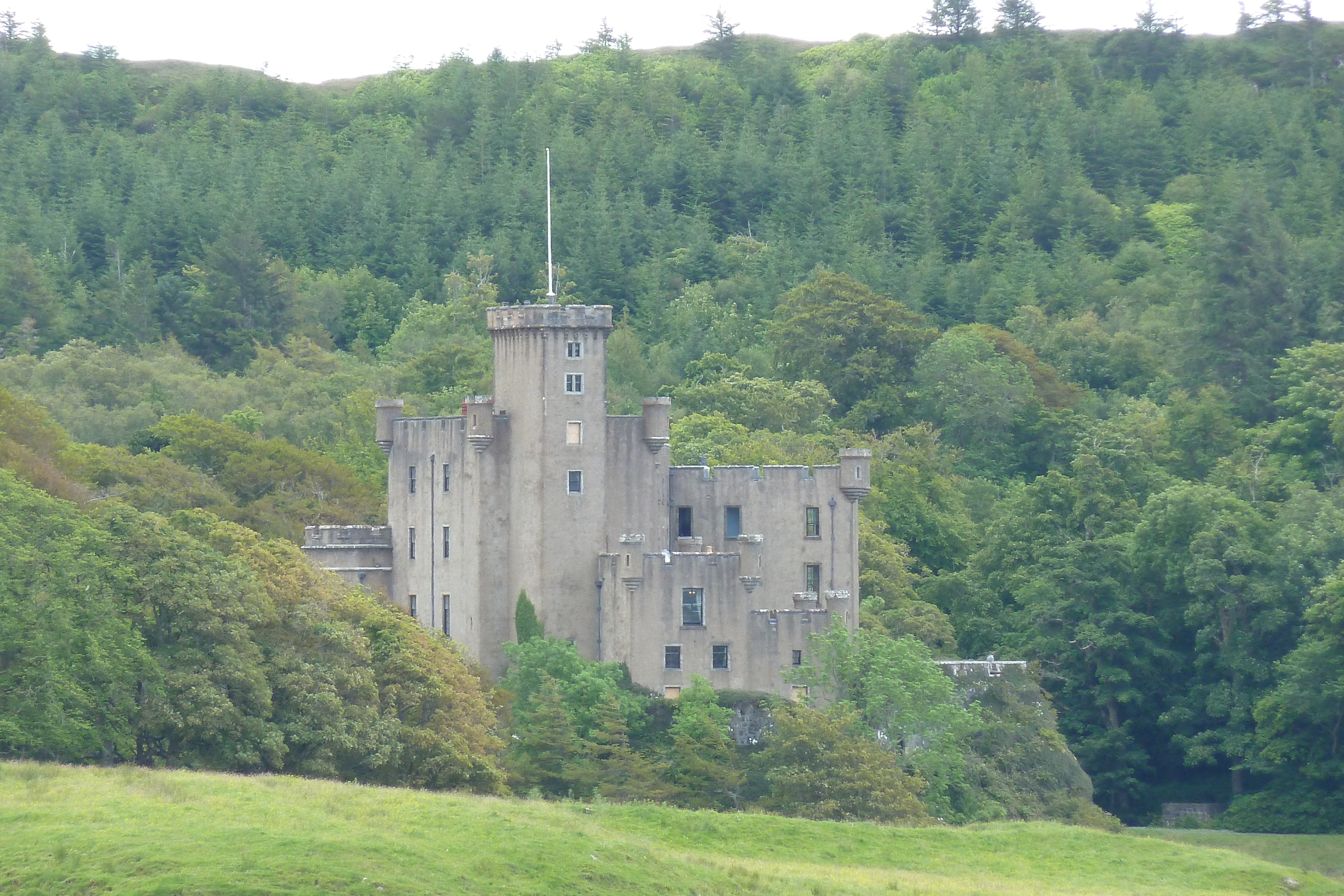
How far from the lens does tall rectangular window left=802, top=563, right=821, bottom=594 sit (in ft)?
250

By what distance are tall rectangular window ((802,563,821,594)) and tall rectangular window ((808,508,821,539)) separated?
0.94 meters

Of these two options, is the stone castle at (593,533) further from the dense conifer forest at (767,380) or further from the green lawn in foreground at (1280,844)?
the green lawn in foreground at (1280,844)

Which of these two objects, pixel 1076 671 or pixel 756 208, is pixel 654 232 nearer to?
pixel 756 208

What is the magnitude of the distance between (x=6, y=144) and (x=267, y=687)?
4951 inches

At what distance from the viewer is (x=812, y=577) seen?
250 feet

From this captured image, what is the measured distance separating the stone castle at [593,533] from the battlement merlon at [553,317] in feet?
0.20

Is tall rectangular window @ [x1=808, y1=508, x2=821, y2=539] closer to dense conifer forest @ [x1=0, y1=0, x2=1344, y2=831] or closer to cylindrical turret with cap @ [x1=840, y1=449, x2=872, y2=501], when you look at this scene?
cylindrical turret with cap @ [x1=840, y1=449, x2=872, y2=501]

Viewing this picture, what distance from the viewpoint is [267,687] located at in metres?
58.0

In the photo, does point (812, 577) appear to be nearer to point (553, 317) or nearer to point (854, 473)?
point (854, 473)

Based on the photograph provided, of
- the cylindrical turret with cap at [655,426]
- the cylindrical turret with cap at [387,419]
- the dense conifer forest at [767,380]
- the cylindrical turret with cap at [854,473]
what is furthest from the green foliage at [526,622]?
the cylindrical turret with cap at [854,473]

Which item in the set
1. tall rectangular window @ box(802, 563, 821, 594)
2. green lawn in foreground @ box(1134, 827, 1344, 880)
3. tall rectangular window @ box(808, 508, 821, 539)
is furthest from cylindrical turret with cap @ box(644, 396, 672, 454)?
green lawn in foreground @ box(1134, 827, 1344, 880)

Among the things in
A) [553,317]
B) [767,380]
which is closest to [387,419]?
[553,317]

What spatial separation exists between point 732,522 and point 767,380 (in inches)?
1539

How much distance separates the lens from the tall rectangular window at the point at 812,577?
7612cm
